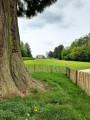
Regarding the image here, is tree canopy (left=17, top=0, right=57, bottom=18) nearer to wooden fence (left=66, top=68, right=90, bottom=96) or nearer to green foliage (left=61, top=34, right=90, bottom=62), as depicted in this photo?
wooden fence (left=66, top=68, right=90, bottom=96)

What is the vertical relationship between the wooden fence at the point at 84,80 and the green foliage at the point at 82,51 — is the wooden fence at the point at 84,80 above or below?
below

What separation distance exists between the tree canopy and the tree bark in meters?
2.48

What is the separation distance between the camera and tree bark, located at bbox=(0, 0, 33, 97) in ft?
11.3

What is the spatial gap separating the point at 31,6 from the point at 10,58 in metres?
4.38

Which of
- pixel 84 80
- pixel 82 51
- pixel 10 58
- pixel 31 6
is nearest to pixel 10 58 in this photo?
pixel 10 58

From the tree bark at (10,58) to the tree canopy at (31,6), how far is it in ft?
8.13

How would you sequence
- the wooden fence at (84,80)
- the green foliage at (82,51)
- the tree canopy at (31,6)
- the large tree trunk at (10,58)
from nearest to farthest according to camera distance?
the large tree trunk at (10,58) → the wooden fence at (84,80) → the tree canopy at (31,6) → the green foliage at (82,51)

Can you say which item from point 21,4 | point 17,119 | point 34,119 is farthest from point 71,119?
point 21,4

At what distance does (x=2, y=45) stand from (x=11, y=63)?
2.70ft

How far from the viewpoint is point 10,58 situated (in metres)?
4.09

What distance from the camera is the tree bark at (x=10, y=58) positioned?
3445 mm

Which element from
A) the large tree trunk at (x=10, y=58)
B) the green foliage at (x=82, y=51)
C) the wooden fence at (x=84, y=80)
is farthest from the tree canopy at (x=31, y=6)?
the green foliage at (x=82, y=51)

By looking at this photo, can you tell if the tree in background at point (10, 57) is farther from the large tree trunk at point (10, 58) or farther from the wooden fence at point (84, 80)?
the wooden fence at point (84, 80)

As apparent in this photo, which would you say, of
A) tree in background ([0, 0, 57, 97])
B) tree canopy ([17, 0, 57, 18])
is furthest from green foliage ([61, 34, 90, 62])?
tree in background ([0, 0, 57, 97])
